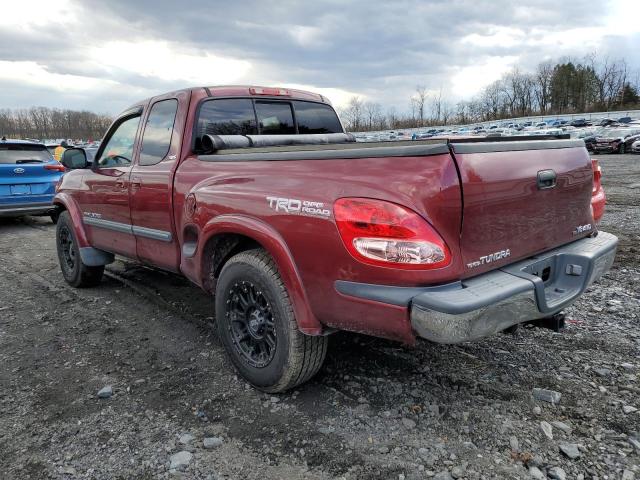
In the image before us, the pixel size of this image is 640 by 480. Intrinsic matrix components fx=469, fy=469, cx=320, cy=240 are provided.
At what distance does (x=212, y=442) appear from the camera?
8.35 ft

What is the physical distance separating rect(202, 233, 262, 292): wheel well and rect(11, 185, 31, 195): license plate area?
26.3 feet

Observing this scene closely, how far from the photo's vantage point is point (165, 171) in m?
3.64

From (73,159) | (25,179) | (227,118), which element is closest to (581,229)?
(227,118)

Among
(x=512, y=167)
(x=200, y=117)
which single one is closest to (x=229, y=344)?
(x=200, y=117)

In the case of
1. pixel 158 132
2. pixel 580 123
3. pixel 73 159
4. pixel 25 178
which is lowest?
pixel 25 178

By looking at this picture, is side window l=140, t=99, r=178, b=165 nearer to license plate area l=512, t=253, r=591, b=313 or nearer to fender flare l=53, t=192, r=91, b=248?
fender flare l=53, t=192, r=91, b=248

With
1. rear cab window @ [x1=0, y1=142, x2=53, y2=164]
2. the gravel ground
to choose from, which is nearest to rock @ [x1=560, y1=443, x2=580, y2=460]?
the gravel ground

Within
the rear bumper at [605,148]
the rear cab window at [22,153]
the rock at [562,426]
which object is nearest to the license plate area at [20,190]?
the rear cab window at [22,153]

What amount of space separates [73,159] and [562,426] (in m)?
4.75

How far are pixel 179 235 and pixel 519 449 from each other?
8.60ft

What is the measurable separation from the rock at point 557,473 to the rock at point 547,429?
0.24 meters

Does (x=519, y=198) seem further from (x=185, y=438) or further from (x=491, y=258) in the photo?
(x=185, y=438)

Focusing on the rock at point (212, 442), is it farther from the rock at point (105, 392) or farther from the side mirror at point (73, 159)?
the side mirror at point (73, 159)

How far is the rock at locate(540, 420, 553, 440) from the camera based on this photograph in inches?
98.6
